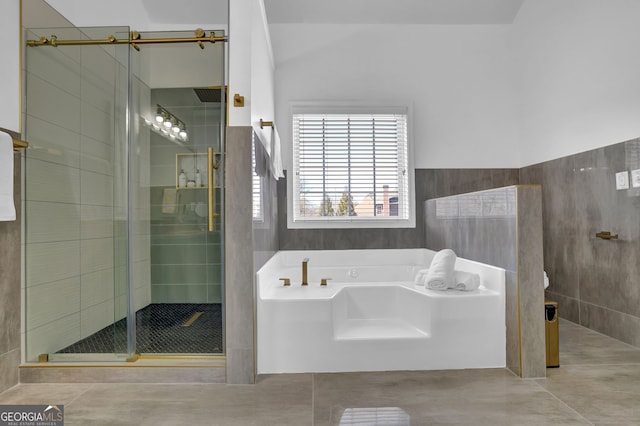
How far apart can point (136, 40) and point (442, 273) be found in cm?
241

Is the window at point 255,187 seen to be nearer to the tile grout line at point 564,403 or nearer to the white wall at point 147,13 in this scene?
the white wall at point 147,13

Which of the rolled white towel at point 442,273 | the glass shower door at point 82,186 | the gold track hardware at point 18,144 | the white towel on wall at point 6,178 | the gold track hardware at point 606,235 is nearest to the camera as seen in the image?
the white towel on wall at point 6,178

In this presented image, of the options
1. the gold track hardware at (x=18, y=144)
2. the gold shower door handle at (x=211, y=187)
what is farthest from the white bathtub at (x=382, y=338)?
the gold track hardware at (x=18, y=144)

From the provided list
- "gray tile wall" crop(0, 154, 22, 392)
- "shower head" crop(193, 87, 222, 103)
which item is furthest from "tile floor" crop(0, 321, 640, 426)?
"shower head" crop(193, 87, 222, 103)

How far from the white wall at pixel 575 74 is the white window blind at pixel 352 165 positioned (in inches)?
49.4

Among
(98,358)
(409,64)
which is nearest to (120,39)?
(98,358)

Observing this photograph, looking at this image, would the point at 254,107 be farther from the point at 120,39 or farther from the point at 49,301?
the point at 49,301

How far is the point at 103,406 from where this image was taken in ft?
6.40

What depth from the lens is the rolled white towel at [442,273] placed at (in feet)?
8.56

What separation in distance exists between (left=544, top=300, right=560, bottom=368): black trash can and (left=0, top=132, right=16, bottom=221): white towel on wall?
296cm

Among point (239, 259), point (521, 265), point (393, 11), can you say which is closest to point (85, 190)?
point (239, 259)

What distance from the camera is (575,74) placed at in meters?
3.32
